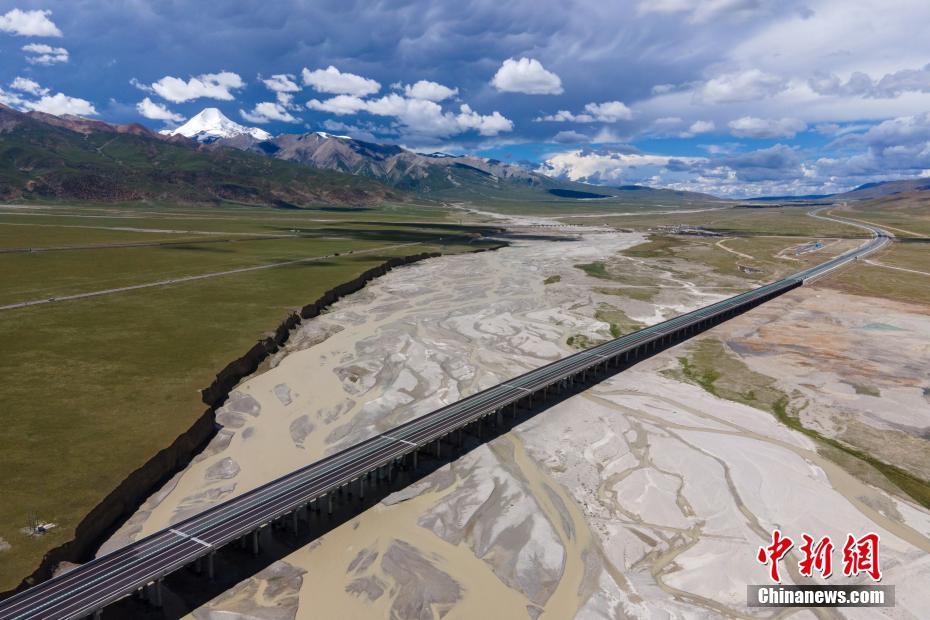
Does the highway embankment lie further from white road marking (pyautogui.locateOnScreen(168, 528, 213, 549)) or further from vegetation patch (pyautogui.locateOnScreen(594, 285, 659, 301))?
vegetation patch (pyautogui.locateOnScreen(594, 285, 659, 301))

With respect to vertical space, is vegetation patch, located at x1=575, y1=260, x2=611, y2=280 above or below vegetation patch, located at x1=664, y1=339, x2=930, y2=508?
above

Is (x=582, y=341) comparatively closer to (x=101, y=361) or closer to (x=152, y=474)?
(x=152, y=474)

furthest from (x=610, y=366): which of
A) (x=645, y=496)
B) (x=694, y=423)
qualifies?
(x=645, y=496)

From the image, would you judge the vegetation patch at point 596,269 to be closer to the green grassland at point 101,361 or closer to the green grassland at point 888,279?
the green grassland at point 888,279

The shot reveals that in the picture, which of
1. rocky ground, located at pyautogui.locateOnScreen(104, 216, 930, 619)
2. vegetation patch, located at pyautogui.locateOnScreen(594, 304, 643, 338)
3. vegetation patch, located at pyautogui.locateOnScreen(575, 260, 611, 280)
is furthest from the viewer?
vegetation patch, located at pyautogui.locateOnScreen(575, 260, 611, 280)

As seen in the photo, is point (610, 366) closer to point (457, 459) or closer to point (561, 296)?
point (457, 459)

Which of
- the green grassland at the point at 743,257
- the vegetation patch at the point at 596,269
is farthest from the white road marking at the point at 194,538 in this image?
the green grassland at the point at 743,257

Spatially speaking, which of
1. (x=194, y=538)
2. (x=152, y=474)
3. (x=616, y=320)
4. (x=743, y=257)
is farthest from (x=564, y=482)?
(x=743, y=257)

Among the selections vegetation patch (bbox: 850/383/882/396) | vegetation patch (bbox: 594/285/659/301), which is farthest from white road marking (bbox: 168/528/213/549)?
vegetation patch (bbox: 594/285/659/301)
